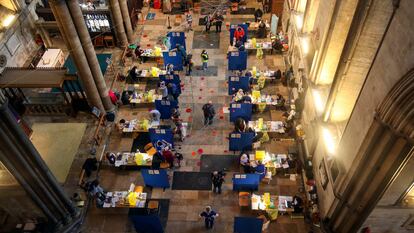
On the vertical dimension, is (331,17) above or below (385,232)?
above

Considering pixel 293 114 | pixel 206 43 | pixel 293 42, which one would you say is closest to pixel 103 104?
pixel 206 43

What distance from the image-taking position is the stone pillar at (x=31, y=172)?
1342 cm

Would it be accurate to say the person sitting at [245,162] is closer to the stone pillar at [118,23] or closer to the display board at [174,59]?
the display board at [174,59]

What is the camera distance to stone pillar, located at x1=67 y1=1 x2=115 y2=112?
18.7m

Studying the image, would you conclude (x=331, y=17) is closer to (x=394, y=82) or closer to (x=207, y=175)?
(x=394, y=82)

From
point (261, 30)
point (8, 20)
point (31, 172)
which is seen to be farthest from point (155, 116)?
point (8, 20)

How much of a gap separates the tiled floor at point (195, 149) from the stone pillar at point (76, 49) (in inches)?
81.7

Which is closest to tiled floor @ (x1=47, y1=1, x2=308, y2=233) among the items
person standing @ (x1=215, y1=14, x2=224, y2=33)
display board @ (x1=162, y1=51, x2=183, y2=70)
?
person standing @ (x1=215, y1=14, x2=224, y2=33)

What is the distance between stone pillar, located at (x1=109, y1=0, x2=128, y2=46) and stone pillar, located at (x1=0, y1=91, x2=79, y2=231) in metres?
14.4

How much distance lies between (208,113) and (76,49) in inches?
322

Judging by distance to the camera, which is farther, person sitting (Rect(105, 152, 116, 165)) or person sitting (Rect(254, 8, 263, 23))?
person sitting (Rect(254, 8, 263, 23))

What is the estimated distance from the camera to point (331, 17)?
16.3m

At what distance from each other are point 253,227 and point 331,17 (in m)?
9.95

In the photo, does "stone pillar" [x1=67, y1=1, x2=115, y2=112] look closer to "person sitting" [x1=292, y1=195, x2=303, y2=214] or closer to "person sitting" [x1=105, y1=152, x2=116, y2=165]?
"person sitting" [x1=105, y1=152, x2=116, y2=165]
